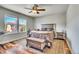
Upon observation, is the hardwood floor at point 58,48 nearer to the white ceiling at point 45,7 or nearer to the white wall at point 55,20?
the white wall at point 55,20

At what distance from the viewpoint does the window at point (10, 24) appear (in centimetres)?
178

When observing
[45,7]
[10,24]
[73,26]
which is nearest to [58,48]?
[73,26]

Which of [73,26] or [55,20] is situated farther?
[55,20]

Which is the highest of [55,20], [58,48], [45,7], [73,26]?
[45,7]

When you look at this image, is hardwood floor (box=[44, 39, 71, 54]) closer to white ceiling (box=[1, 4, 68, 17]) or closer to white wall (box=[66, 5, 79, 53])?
white wall (box=[66, 5, 79, 53])

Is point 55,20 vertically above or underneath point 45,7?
underneath

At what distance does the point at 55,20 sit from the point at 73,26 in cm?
37

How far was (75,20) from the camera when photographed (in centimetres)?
167

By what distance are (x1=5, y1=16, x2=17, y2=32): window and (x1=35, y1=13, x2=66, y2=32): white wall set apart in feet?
1.45

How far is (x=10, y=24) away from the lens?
72.2 inches

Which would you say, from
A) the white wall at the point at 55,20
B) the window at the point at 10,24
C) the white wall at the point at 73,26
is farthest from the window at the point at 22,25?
the white wall at the point at 73,26

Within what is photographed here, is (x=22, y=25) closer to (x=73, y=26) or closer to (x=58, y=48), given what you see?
(x=58, y=48)

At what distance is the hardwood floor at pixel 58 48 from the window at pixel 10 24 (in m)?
0.76

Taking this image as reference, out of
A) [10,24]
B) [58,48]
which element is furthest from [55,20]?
[10,24]
